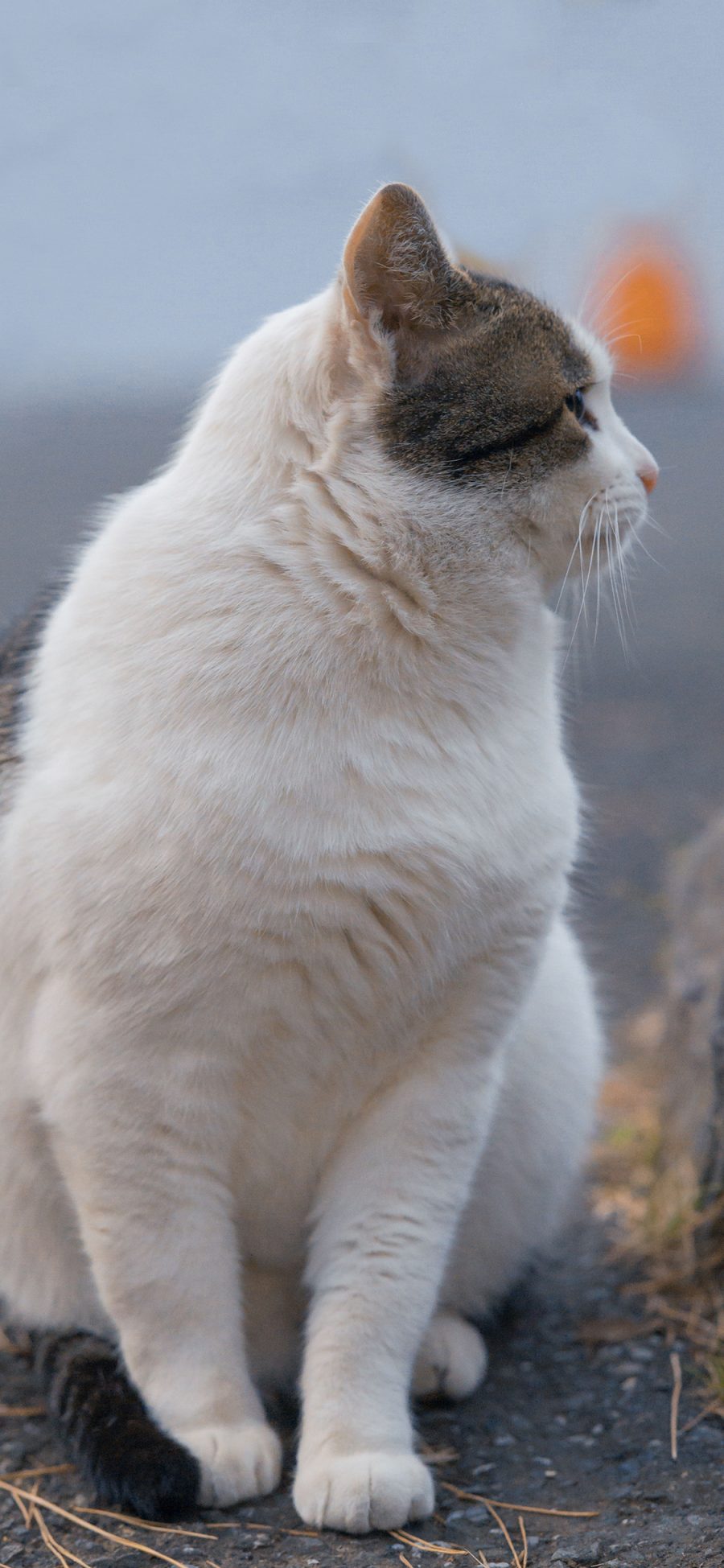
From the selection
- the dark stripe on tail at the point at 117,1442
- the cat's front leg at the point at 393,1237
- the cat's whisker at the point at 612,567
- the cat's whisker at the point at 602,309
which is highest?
the cat's whisker at the point at 602,309

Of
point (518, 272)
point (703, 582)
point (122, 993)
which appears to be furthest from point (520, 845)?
point (703, 582)

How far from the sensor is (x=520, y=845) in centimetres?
217

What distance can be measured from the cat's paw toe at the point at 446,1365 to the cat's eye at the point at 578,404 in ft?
5.49

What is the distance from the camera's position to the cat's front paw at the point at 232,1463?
211 centimetres

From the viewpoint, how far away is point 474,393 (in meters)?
2.14

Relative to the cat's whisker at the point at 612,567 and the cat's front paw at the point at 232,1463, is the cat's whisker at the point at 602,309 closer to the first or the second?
the cat's whisker at the point at 612,567

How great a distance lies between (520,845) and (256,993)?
479mm

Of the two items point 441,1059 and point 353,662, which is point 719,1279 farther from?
point 353,662

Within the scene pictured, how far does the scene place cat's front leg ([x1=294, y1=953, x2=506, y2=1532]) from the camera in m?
2.12

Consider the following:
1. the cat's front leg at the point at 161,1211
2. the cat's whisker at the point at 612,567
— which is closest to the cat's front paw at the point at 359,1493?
the cat's front leg at the point at 161,1211

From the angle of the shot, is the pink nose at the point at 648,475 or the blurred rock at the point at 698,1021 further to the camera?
the blurred rock at the point at 698,1021

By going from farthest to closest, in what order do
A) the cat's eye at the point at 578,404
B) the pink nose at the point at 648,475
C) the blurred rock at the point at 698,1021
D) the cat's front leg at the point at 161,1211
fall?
the blurred rock at the point at 698,1021, the pink nose at the point at 648,475, the cat's eye at the point at 578,404, the cat's front leg at the point at 161,1211

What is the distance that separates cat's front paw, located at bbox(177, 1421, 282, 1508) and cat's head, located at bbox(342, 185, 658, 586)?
1460mm

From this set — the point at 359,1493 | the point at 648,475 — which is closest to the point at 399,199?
the point at 648,475
